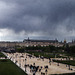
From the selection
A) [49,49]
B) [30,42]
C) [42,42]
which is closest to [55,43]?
[42,42]

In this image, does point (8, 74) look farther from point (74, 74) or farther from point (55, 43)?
point (55, 43)

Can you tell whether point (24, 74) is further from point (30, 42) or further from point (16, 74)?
point (30, 42)

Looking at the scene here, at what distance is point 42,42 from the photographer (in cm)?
17350

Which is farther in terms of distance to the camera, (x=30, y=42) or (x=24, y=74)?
(x=30, y=42)

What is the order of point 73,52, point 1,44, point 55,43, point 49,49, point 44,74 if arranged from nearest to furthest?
point 44,74 < point 73,52 < point 49,49 < point 55,43 < point 1,44

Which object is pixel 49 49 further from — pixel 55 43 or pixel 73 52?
pixel 55 43

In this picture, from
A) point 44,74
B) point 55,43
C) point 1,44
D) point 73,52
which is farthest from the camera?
point 1,44

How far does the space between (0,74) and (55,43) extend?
14911 centimetres

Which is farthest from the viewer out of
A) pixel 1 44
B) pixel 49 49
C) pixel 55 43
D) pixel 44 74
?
pixel 1 44

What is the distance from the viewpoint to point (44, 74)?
2239 cm

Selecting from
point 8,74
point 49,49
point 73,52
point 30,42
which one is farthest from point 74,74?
point 30,42

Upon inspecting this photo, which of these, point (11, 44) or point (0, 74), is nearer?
point (0, 74)

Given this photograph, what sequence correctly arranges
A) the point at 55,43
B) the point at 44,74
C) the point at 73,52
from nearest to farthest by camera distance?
the point at 44,74 → the point at 73,52 → the point at 55,43

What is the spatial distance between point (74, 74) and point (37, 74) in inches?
215
